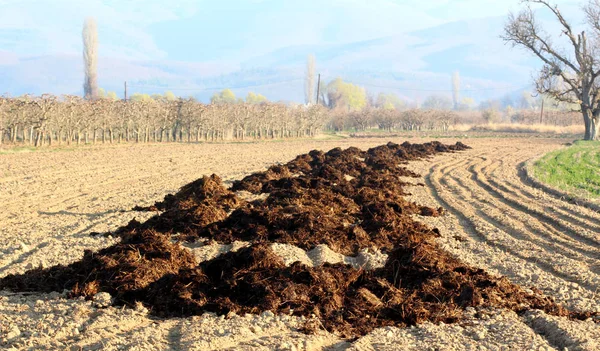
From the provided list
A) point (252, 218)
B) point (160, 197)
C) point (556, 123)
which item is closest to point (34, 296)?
point (252, 218)

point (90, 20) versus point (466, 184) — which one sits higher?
point (90, 20)

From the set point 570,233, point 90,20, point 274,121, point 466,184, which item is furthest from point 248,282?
point 90,20

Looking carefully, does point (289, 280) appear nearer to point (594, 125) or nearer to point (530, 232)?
point (530, 232)

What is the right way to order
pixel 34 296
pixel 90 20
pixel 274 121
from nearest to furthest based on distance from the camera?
pixel 34 296 < pixel 274 121 < pixel 90 20

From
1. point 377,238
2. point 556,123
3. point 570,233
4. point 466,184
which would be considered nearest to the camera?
point 377,238

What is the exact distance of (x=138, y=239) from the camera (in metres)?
9.71

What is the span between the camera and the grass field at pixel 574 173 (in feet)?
60.8

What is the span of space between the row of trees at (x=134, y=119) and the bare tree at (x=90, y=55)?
53145 mm

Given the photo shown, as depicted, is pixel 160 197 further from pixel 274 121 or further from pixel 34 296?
pixel 274 121

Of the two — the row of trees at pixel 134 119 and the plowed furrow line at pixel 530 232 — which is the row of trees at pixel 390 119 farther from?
the plowed furrow line at pixel 530 232

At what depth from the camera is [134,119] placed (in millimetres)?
46531

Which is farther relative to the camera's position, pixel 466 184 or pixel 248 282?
pixel 466 184

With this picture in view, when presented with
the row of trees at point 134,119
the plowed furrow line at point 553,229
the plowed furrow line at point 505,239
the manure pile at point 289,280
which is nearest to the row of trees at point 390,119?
the row of trees at point 134,119

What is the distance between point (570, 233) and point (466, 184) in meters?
7.94
